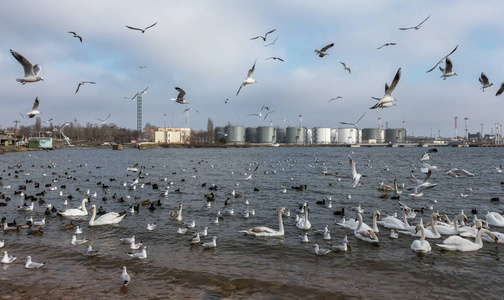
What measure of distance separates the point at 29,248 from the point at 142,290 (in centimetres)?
681

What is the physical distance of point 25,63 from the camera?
13273mm

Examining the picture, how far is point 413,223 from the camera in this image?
17.5m

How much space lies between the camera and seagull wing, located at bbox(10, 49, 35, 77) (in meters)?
13.0

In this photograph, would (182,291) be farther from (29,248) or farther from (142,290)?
(29,248)

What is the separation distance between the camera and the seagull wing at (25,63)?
1303 cm

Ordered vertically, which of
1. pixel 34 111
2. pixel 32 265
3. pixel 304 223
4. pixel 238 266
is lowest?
pixel 238 266

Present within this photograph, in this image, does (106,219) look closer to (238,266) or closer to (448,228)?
(238,266)

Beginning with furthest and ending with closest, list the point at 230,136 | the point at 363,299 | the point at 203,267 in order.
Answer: the point at 230,136 → the point at 203,267 → the point at 363,299

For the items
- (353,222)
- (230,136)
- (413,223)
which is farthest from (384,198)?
(230,136)

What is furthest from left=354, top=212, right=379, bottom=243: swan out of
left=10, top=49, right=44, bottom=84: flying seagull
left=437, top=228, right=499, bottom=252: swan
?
left=10, top=49, right=44, bottom=84: flying seagull

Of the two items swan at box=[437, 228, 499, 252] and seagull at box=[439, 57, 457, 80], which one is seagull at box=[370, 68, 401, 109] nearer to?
seagull at box=[439, 57, 457, 80]

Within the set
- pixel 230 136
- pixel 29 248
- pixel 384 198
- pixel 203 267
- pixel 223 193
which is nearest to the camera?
pixel 203 267

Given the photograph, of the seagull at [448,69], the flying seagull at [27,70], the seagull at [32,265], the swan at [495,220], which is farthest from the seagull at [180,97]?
the swan at [495,220]

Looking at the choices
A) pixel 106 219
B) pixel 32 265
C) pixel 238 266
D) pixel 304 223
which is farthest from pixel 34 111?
pixel 304 223
